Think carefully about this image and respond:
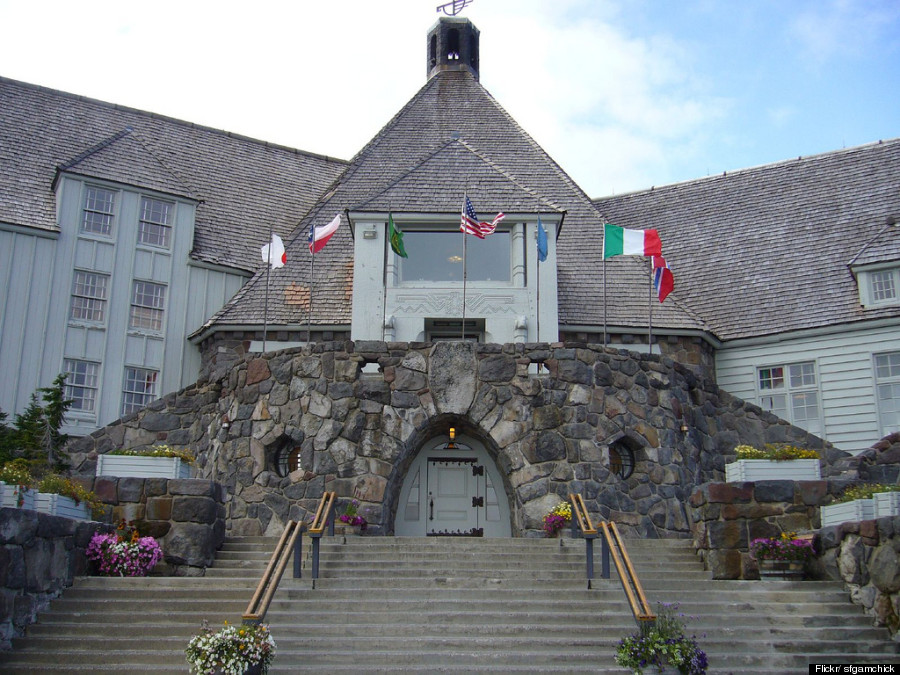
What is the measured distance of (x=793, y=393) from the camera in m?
22.6

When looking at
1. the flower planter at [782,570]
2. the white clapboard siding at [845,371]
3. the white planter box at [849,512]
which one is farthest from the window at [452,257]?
the white planter box at [849,512]

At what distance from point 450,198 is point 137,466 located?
9.29 m

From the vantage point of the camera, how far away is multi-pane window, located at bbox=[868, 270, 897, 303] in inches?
866

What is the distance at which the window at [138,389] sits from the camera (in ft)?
75.3

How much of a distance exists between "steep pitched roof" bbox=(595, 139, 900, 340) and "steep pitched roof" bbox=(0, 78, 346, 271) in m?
9.97

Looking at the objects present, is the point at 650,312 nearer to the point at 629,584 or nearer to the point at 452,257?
the point at 452,257

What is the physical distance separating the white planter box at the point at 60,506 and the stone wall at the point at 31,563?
295 millimetres

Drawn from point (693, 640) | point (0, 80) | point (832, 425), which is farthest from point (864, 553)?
point (0, 80)

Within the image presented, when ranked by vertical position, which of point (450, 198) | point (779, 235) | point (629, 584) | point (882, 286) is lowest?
point (629, 584)

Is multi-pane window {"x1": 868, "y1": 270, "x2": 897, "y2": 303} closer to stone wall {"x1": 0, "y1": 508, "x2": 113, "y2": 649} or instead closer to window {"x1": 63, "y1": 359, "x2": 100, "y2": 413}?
stone wall {"x1": 0, "y1": 508, "x2": 113, "y2": 649}

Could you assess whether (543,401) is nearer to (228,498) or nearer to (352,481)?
(352,481)

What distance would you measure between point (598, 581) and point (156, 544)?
623 cm

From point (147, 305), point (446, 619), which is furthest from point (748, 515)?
point (147, 305)

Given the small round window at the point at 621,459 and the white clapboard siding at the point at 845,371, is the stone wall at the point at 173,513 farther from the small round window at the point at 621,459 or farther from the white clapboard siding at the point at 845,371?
the white clapboard siding at the point at 845,371
